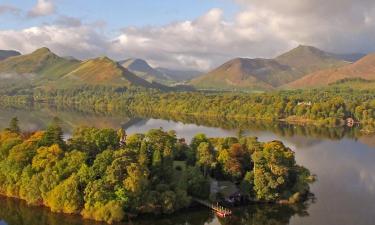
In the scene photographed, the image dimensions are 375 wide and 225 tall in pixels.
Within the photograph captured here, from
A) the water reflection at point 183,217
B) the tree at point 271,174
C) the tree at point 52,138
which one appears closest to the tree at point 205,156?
the tree at point 271,174

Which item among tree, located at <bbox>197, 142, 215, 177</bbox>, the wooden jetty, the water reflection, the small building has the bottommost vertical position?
the water reflection

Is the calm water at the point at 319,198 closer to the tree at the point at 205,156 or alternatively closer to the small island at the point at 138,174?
the small island at the point at 138,174

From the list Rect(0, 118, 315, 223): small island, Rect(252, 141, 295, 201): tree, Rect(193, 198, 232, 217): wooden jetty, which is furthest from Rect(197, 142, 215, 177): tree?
→ Rect(252, 141, 295, 201): tree

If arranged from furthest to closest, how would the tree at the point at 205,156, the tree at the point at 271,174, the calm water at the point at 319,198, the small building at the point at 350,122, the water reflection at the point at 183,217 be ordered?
1. the small building at the point at 350,122
2. the tree at the point at 205,156
3. the tree at the point at 271,174
4. the calm water at the point at 319,198
5. the water reflection at the point at 183,217

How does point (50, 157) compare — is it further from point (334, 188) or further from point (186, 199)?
point (334, 188)

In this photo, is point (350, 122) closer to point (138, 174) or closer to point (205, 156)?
point (205, 156)

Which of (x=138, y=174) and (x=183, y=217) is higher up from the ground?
(x=138, y=174)

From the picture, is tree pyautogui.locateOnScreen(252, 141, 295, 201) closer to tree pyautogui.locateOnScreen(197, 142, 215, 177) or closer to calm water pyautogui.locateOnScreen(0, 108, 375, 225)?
calm water pyautogui.locateOnScreen(0, 108, 375, 225)

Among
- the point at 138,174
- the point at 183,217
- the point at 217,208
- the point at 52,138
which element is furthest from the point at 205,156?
the point at 52,138
